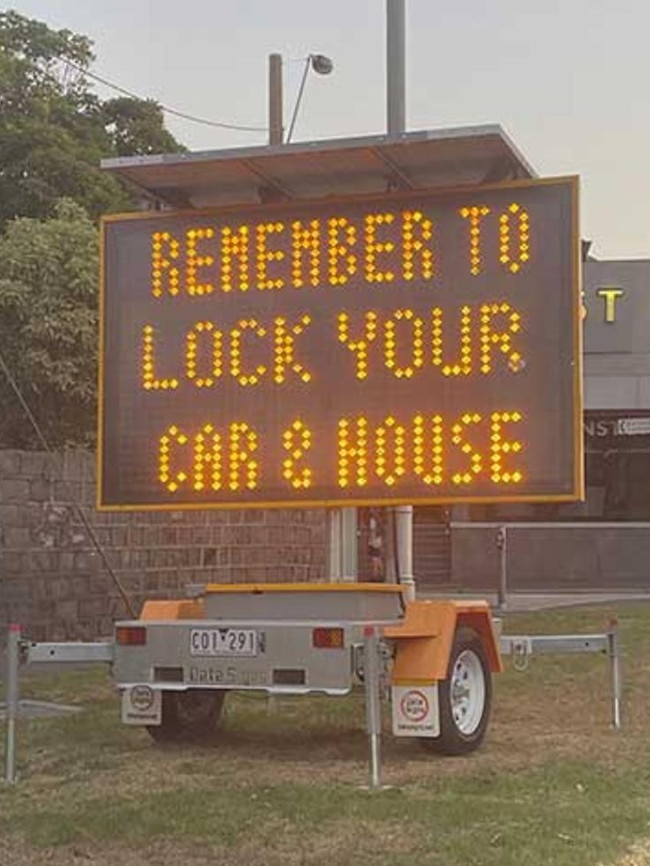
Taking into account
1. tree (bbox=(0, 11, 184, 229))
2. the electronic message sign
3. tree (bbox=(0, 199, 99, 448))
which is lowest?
the electronic message sign

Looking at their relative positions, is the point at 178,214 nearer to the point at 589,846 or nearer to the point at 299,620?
the point at 299,620

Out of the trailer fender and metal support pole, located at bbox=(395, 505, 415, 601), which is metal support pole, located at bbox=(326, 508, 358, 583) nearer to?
metal support pole, located at bbox=(395, 505, 415, 601)

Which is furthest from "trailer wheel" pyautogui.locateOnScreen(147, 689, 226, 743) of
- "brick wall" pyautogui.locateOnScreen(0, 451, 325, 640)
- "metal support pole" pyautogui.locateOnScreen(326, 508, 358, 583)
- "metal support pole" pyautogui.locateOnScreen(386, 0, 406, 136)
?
"metal support pole" pyautogui.locateOnScreen(386, 0, 406, 136)

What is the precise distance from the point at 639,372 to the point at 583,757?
19.4 meters

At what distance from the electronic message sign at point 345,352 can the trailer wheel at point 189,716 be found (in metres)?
1.27

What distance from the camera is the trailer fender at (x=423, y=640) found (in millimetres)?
7477

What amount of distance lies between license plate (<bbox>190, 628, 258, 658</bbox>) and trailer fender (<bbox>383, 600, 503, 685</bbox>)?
714 mm

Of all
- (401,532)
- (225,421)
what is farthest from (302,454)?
(401,532)

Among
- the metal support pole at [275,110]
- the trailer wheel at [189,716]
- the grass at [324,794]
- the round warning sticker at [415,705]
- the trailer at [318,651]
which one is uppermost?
the metal support pole at [275,110]

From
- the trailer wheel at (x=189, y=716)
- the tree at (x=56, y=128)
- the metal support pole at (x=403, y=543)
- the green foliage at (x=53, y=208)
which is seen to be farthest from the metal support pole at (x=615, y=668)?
the tree at (x=56, y=128)

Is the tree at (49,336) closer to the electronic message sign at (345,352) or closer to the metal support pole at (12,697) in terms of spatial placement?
the electronic message sign at (345,352)

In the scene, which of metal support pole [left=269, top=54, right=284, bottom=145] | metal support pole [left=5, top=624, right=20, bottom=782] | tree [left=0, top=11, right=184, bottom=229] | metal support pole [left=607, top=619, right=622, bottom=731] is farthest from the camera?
tree [left=0, top=11, right=184, bottom=229]

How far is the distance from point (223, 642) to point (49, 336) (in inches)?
410

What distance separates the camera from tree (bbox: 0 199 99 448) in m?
17.2
